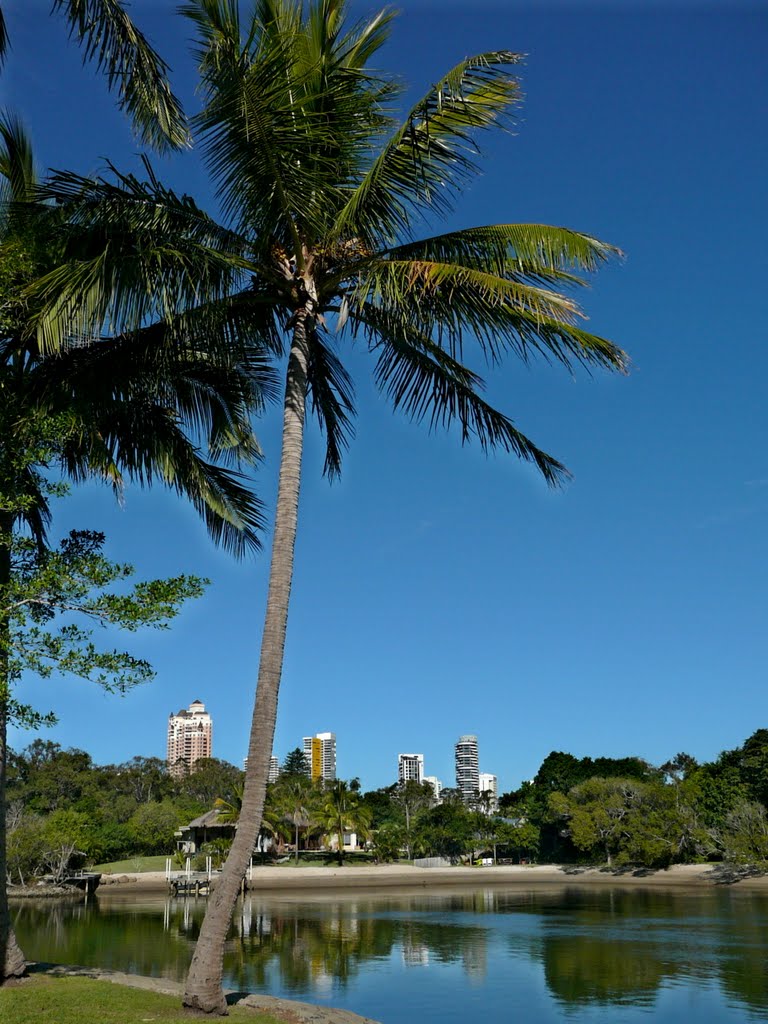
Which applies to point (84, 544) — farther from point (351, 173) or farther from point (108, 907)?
point (108, 907)

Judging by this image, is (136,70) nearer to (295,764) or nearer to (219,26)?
(219,26)

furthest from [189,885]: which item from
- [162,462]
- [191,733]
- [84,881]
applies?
[191,733]

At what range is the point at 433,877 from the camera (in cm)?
5669

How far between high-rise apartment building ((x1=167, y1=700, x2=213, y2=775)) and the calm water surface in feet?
489

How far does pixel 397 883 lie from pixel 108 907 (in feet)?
63.5

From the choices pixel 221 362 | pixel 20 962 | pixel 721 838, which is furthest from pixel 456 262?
pixel 721 838

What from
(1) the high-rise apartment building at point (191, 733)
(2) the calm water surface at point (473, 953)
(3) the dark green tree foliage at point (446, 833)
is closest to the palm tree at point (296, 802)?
(3) the dark green tree foliage at point (446, 833)

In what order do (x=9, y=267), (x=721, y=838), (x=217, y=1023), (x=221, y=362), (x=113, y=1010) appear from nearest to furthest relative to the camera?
1. (x=217, y=1023)
2. (x=113, y=1010)
3. (x=9, y=267)
4. (x=221, y=362)
5. (x=721, y=838)

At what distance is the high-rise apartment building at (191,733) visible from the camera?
7343 inches

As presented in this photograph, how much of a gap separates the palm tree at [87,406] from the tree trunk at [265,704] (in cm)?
165

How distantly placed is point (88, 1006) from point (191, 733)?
188 meters

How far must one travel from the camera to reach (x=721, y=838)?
50781 mm

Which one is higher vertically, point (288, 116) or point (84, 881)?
point (288, 116)

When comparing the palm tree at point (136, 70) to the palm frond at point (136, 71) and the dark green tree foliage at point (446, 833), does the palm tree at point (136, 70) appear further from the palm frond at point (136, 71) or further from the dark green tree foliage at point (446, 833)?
the dark green tree foliage at point (446, 833)
